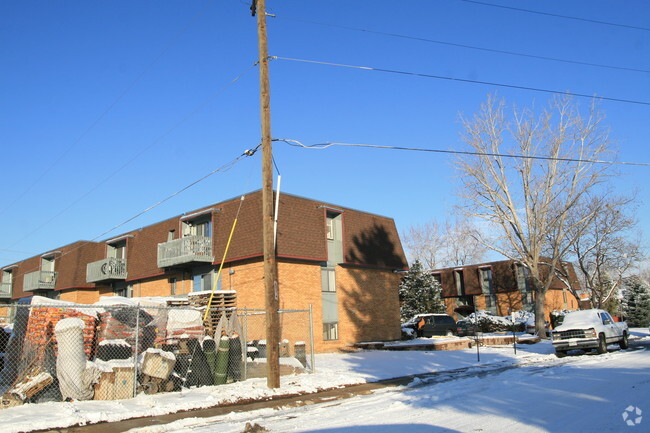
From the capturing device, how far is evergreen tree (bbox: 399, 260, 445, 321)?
46594mm

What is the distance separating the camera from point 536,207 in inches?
1235

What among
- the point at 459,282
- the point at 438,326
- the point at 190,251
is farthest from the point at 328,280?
the point at 459,282

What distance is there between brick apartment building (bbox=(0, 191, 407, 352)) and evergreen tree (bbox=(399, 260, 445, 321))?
15.5 metres

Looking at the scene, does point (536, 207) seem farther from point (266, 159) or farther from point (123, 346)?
point (123, 346)

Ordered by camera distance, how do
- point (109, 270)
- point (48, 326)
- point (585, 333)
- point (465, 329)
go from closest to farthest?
1. point (48, 326)
2. point (585, 333)
3. point (109, 270)
4. point (465, 329)

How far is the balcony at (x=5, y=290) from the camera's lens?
48.4 metres

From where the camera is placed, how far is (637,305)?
189 feet

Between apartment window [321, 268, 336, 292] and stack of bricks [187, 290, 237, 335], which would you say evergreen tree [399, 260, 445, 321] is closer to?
apartment window [321, 268, 336, 292]

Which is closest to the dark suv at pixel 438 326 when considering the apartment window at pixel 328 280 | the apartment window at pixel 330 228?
the apartment window at pixel 328 280

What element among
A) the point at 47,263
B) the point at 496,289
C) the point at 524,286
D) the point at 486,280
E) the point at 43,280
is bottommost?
the point at 496,289

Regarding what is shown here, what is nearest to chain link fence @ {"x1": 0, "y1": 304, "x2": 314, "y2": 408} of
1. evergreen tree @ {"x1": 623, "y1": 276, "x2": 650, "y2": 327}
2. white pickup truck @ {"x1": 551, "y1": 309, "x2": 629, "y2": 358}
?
white pickup truck @ {"x1": 551, "y1": 309, "x2": 629, "y2": 358}

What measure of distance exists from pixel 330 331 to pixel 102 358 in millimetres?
15876

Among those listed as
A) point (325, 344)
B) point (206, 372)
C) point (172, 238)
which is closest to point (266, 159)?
point (206, 372)

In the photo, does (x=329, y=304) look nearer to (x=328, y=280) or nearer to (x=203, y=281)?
(x=328, y=280)
